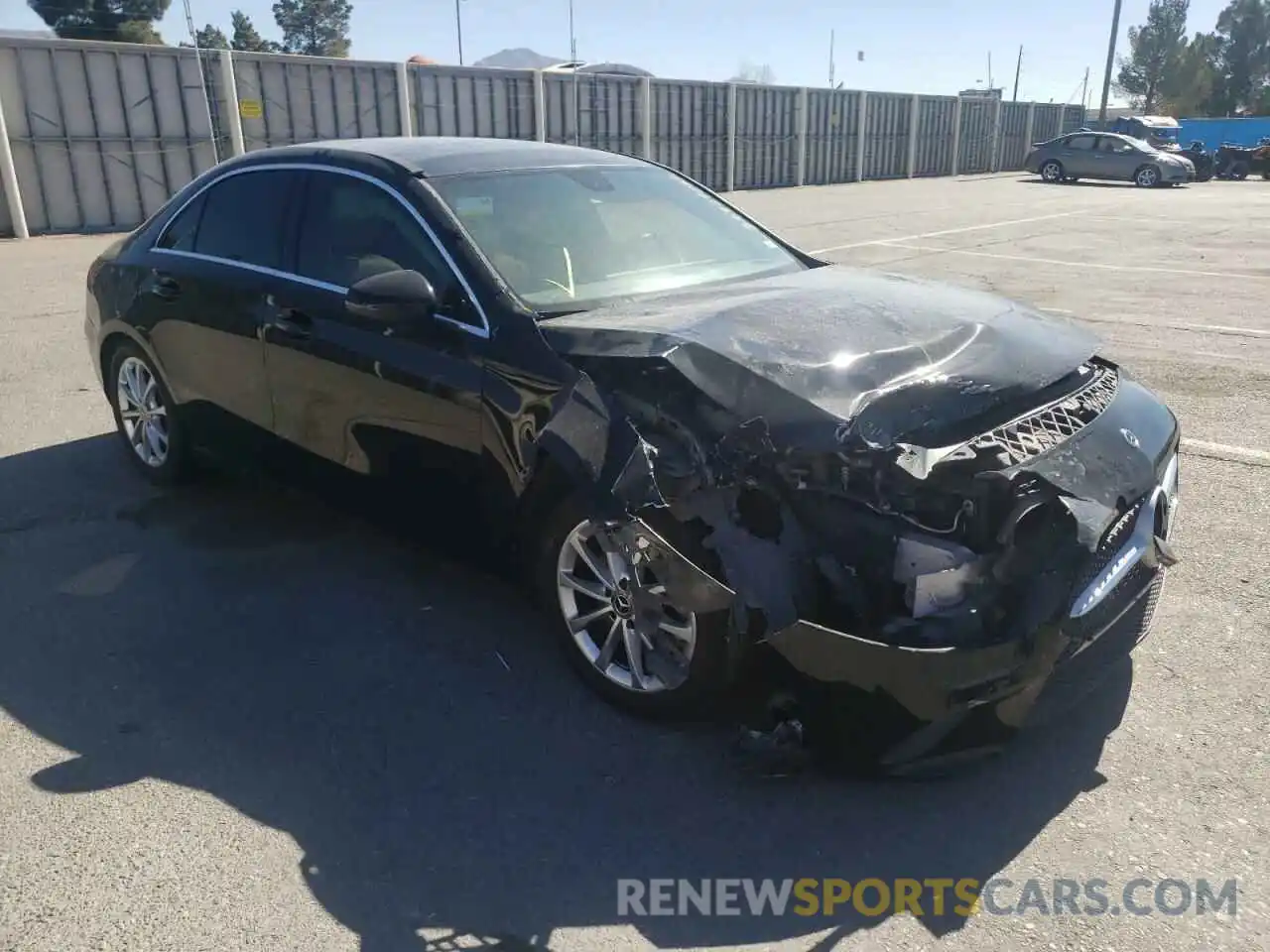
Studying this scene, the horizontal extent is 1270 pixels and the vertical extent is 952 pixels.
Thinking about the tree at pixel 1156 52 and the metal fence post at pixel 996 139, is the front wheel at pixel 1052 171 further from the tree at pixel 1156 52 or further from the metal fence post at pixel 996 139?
the tree at pixel 1156 52

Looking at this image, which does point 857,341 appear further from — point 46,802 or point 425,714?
point 46,802

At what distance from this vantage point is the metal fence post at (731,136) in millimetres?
28484

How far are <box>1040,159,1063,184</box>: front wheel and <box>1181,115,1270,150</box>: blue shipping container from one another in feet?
53.7

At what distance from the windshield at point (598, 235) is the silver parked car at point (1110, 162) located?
29944 millimetres

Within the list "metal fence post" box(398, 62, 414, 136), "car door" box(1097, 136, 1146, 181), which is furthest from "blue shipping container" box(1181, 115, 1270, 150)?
"metal fence post" box(398, 62, 414, 136)

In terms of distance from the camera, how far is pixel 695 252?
13.7 ft

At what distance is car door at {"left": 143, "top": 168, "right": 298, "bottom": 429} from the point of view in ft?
Result: 14.1

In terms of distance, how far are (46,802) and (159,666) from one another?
0.76m

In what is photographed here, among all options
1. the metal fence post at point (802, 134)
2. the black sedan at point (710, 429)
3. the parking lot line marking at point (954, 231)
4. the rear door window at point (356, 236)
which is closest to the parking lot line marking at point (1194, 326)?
the parking lot line marking at point (954, 231)

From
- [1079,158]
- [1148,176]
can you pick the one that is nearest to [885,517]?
[1148,176]

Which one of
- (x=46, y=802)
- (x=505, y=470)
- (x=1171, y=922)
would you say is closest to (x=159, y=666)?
(x=46, y=802)

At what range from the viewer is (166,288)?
4.85 metres

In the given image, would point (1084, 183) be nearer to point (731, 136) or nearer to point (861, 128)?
point (861, 128)

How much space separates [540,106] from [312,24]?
2445 inches
